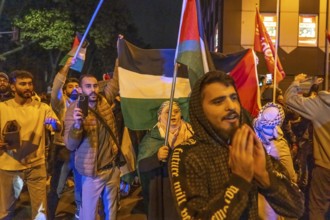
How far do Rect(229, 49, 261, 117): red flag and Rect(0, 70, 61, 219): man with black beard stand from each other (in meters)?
2.17

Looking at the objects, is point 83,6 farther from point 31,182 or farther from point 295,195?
point 295,195

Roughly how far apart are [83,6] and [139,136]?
77.4 feet

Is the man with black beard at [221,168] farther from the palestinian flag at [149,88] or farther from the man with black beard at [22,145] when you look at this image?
the man with black beard at [22,145]

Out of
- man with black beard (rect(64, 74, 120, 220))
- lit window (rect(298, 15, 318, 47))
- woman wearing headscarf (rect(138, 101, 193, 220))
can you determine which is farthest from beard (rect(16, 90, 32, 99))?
lit window (rect(298, 15, 318, 47))

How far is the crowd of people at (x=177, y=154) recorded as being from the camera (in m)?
1.99

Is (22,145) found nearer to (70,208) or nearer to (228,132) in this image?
(70,208)

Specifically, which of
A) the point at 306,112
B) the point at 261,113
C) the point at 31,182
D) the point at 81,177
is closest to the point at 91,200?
the point at 81,177

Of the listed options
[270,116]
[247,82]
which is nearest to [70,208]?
[247,82]

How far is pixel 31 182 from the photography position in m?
5.87

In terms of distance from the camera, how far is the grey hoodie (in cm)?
598

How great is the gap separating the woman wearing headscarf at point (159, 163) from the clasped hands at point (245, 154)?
2573mm

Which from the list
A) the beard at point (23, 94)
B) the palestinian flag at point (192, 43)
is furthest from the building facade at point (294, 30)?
the palestinian flag at point (192, 43)

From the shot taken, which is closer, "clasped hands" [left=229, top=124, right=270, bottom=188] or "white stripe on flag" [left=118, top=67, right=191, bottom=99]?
"clasped hands" [left=229, top=124, right=270, bottom=188]

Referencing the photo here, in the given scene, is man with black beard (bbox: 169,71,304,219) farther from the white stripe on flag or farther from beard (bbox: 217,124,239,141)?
the white stripe on flag
